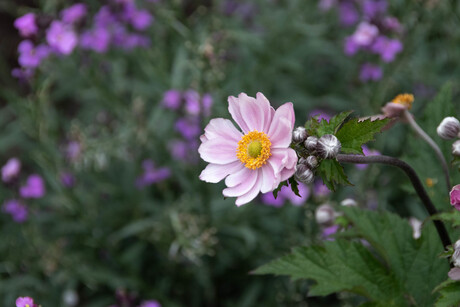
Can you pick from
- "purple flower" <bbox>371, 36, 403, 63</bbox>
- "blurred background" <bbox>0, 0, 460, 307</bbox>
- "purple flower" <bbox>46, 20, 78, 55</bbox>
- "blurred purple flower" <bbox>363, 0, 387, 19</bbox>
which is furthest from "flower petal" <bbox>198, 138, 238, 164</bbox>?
"blurred purple flower" <bbox>363, 0, 387, 19</bbox>

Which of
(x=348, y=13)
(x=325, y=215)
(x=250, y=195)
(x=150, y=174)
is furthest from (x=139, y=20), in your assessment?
(x=250, y=195)

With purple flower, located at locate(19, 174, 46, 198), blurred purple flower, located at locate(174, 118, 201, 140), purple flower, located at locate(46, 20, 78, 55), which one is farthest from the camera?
blurred purple flower, located at locate(174, 118, 201, 140)

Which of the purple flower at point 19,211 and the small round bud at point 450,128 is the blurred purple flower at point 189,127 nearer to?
the purple flower at point 19,211

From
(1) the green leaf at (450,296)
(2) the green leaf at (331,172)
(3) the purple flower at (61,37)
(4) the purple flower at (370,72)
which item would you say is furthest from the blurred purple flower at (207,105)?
(1) the green leaf at (450,296)

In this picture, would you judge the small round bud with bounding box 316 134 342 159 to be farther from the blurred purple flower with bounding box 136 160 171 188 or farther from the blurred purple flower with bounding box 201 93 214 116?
the blurred purple flower with bounding box 136 160 171 188

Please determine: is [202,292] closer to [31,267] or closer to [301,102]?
[31,267]

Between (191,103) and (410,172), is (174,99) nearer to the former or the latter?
(191,103)

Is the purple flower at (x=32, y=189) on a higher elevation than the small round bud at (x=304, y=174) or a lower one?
higher
